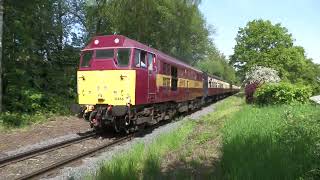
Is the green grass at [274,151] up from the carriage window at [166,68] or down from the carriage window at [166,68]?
down

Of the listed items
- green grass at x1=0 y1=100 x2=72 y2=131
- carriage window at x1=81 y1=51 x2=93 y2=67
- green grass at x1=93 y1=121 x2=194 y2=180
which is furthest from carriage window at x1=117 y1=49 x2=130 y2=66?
green grass at x1=0 y1=100 x2=72 y2=131

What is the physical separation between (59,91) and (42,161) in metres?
15.5

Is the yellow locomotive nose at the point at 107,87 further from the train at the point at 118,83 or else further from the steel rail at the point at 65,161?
the steel rail at the point at 65,161

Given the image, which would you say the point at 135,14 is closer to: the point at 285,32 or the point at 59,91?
the point at 59,91

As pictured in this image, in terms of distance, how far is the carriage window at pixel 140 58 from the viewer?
1588cm

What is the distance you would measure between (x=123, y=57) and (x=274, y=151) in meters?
7.86

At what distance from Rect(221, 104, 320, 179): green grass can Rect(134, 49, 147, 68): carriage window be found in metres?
4.38

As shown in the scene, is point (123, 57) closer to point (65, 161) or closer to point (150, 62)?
point (150, 62)

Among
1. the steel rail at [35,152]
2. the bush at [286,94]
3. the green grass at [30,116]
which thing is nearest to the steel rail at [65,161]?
the steel rail at [35,152]

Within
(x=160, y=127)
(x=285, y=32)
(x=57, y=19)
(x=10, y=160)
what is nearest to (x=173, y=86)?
(x=160, y=127)

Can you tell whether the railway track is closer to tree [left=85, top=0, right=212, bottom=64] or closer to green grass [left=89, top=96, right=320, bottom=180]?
green grass [left=89, top=96, right=320, bottom=180]

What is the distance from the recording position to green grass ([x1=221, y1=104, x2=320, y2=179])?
7.58 meters

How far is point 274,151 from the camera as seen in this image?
9.23 meters

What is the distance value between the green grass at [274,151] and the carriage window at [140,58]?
14.4ft
